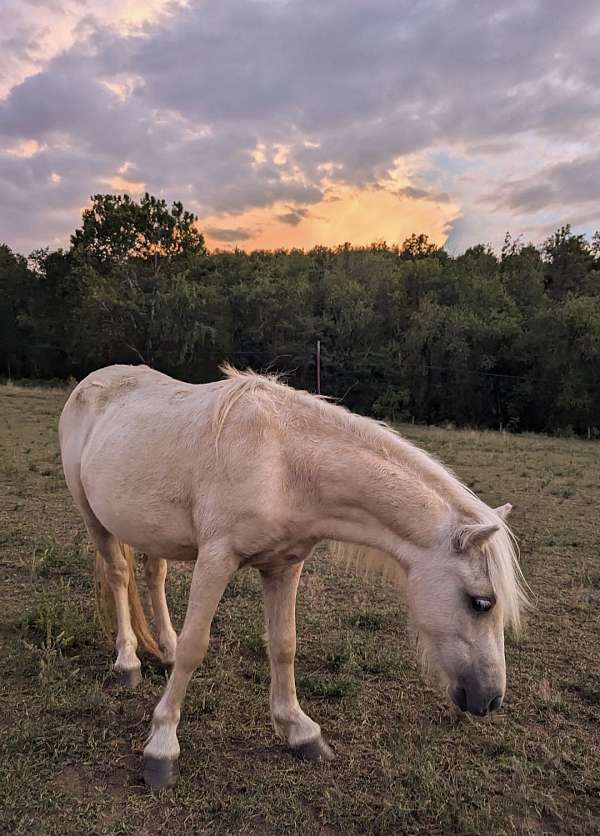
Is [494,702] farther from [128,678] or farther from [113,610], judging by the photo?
[113,610]

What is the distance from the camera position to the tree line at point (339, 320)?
2964cm

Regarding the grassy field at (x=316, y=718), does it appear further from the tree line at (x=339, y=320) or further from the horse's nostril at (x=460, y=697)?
the tree line at (x=339, y=320)

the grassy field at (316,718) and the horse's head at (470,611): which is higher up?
the horse's head at (470,611)

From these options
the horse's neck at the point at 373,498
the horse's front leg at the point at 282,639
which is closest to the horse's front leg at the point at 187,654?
the horse's front leg at the point at 282,639

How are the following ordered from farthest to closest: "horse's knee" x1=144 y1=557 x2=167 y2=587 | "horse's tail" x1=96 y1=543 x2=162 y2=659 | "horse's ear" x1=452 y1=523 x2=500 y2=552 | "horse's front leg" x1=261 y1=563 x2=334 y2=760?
1. "horse's knee" x1=144 y1=557 x2=167 y2=587
2. "horse's tail" x1=96 y1=543 x2=162 y2=659
3. "horse's front leg" x1=261 y1=563 x2=334 y2=760
4. "horse's ear" x1=452 y1=523 x2=500 y2=552

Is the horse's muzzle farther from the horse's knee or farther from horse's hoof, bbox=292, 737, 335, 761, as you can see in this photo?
the horse's knee

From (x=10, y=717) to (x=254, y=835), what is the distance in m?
1.65

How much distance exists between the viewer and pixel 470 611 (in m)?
2.54

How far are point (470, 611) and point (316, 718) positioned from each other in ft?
4.67

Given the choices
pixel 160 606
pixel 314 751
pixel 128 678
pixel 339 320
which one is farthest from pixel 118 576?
pixel 339 320

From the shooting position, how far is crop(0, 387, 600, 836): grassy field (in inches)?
101

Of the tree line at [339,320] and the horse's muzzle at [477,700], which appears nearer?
the horse's muzzle at [477,700]

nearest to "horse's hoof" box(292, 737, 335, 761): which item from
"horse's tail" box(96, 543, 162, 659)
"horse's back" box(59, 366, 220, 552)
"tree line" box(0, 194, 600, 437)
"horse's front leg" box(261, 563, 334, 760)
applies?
"horse's front leg" box(261, 563, 334, 760)

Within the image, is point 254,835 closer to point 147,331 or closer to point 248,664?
point 248,664
